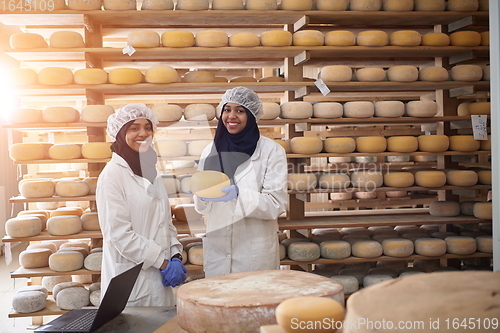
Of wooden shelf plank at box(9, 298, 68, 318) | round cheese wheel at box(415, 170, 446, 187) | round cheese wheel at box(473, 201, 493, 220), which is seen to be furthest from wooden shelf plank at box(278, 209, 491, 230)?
wooden shelf plank at box(9, 298, 68, 318)

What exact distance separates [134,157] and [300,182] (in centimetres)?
142

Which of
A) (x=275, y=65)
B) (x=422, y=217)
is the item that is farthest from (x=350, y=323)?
(x=275, y=65)

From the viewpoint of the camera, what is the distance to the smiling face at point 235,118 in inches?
84.7

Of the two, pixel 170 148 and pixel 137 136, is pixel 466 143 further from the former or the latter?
pixel 137 136

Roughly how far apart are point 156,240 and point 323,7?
2197 mm

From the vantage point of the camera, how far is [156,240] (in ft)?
6.43

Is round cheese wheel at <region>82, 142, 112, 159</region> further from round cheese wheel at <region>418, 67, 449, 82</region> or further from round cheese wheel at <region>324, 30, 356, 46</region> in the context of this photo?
round cheese wheel at <region>418, 67, 449, 82</region>

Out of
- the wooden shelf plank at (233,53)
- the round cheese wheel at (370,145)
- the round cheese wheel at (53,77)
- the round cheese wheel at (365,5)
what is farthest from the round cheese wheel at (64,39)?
the round cheese wheel at (370,145)

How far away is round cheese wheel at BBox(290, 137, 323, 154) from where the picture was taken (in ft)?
10.2

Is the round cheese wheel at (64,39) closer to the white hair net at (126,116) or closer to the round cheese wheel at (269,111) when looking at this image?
the white hair net at (126,116)

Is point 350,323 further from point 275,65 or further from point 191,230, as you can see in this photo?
point 275,65

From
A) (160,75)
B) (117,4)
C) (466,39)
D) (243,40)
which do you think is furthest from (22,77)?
(466,39)

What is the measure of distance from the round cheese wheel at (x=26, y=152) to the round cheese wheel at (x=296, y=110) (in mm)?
1731

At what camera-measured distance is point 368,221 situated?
10.6ft
